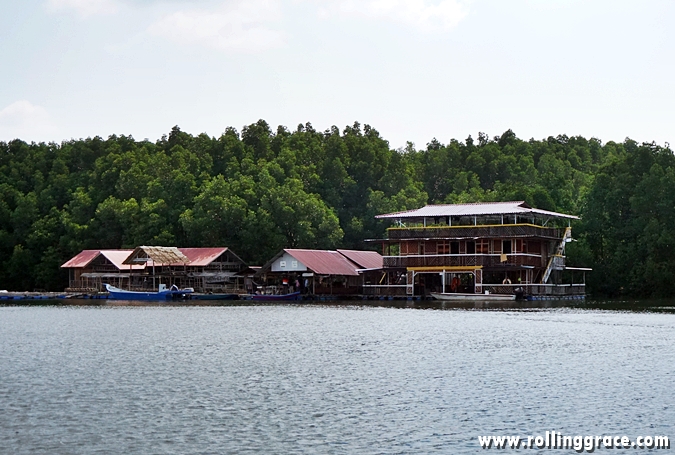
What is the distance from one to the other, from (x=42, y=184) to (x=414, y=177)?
5383 cm

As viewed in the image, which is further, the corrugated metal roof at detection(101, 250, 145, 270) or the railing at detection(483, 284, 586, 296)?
the corrugated metal roof at detection(101, 250, 145, 270)

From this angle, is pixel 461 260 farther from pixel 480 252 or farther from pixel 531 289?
pixel 531 289

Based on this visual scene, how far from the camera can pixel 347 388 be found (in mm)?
28578

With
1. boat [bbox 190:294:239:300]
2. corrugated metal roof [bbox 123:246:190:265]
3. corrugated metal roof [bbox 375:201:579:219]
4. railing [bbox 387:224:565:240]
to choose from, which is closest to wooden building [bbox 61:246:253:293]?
corrugated metal roof [bbox 123:246:190:265]

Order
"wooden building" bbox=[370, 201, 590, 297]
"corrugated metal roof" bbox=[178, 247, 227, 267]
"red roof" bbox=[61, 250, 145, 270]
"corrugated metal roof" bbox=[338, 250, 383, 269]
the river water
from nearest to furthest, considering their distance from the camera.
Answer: the river water, "wooden building" bbox=[370, 201, 590, 297], "corrugated metal roof" bbox=[338, 250, 383, 269], "corrugated metal roof" bbox=[178, 247, 227, 267], "red roof" bbox=[61, 250, 145, 270]

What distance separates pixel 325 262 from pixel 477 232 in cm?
1703

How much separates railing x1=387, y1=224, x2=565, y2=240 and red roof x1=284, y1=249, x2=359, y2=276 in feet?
26.1

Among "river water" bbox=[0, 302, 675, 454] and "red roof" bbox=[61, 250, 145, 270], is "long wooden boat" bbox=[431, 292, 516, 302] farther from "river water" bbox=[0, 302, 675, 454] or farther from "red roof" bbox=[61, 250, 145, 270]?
"red roof" bbox=[61, 250, 145, 270]

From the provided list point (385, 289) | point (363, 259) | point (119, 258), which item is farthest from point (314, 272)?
point (119, 258)

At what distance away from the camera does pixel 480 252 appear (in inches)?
3398

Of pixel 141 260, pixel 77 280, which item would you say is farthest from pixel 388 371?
pixel 77 280

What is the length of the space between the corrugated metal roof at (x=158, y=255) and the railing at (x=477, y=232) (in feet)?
77.5

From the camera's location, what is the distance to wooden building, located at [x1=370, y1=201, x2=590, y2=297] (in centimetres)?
8350

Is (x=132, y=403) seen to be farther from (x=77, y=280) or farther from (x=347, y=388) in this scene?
(x=77, y=280)
